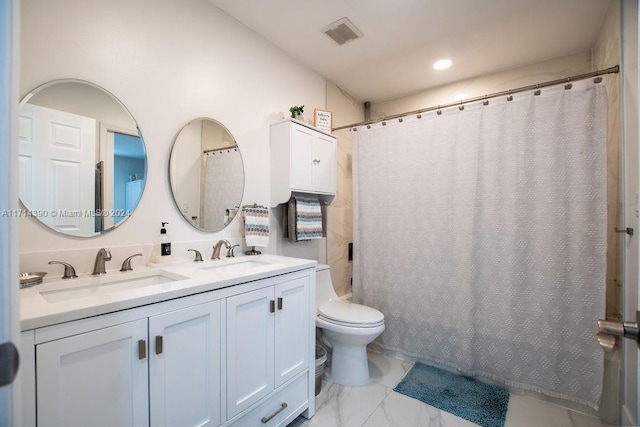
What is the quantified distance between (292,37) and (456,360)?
2.65 metres

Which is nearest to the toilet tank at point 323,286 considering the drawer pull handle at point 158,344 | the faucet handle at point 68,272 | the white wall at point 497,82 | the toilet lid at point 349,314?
the toilet lid at point 349,314

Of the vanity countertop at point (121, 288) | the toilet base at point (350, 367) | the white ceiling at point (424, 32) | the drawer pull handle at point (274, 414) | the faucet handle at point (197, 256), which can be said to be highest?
the white ceiling at point (424, 32)

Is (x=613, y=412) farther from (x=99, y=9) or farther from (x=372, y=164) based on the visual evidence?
(x=99, y=9)

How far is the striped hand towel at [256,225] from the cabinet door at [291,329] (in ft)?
1.55

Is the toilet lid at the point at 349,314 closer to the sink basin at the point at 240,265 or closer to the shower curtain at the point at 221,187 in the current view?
the sink basin at the point at 240,265

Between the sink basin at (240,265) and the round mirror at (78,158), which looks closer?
the round mirror at (78,158)

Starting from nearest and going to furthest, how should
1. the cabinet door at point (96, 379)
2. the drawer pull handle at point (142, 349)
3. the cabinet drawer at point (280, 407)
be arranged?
1. the cabinet door at point (96, 379)
2. the drawer pull handle at point (142, 349)
3. the cabinet drawer at point (280, 407)

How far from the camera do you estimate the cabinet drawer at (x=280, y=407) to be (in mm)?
1272

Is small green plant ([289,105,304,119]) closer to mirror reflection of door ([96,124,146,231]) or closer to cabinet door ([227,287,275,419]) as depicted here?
mirror reflection of door ([96,124,146,231])

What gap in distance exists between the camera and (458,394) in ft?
6.01

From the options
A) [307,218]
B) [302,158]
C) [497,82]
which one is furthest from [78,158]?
[497,82]

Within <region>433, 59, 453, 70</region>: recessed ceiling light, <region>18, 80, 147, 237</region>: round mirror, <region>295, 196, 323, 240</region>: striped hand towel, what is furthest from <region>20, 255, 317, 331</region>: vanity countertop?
<region>433, 59, 453, 70</region>: recessed ceiling light

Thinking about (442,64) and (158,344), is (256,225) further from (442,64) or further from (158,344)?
(442,64)

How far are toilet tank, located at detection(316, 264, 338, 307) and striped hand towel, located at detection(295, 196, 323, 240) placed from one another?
0.27m
